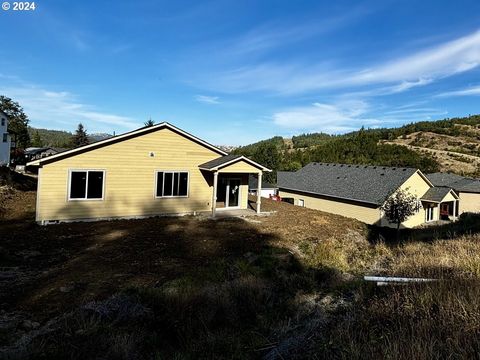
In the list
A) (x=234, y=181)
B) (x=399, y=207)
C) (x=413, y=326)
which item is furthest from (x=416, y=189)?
(x=413, y=326)

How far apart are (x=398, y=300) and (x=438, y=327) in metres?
0.90

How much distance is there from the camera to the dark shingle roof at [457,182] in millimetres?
36041

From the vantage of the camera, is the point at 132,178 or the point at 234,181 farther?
the point at 234,181

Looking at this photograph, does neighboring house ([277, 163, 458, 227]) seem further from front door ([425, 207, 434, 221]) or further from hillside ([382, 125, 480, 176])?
hillside ([382, 125, 480, 176])

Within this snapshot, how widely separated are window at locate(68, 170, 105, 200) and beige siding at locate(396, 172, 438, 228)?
967 inches

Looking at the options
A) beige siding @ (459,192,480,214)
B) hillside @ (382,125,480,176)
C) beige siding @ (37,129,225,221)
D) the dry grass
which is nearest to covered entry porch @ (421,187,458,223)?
beige siding @ (459,192,480,214)

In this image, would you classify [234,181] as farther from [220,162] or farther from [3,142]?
[3,142]

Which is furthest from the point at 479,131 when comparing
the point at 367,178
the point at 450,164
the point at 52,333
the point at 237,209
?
the point at 52,333

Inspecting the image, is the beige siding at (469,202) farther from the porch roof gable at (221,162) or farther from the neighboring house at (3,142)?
the neighboring house at (3,142)

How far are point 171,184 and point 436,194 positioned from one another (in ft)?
84.3

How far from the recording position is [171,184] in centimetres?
1895

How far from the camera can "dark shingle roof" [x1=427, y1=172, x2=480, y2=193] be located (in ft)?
118

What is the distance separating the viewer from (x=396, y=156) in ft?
207

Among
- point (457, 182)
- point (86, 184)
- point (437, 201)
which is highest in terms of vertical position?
point (457, 182)
